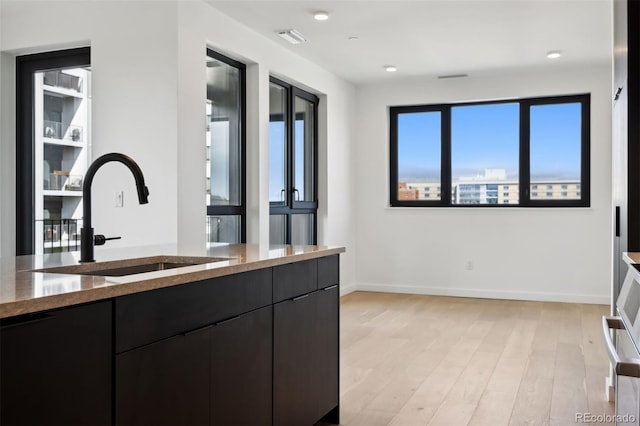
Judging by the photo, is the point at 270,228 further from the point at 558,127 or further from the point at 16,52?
the point at 558,127

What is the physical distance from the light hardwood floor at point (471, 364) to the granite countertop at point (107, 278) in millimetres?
965

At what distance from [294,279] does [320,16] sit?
262cm

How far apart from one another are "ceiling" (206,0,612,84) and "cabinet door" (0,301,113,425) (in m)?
3.22

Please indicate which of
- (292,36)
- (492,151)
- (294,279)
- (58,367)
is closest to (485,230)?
(492,151)

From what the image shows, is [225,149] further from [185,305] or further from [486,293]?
[486,293]

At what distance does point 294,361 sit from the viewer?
2.38 meters

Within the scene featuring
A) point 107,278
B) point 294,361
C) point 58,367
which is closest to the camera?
point 58,367

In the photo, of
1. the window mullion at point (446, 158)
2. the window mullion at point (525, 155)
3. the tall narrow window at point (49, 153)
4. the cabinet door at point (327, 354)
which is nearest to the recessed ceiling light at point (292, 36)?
the tall narrow window at point (49, 153)

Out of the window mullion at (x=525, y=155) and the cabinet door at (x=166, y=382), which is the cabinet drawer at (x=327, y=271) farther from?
the window mullion at (x=525, y=155)

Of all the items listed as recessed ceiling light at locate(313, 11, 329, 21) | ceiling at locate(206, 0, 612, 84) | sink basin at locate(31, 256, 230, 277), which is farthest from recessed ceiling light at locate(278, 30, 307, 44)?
sink basin at locate(31, 256, 230, 277)

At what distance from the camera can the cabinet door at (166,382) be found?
1491 millimetres

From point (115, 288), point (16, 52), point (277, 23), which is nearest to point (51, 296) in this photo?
point (115, 288)

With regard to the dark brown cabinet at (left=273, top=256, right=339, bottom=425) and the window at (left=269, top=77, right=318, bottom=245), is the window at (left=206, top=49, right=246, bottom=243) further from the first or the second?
the dark brown cabinet at (left=273, top=256, right=339, bottom=425)

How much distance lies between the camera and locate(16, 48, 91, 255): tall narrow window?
14.9ft
